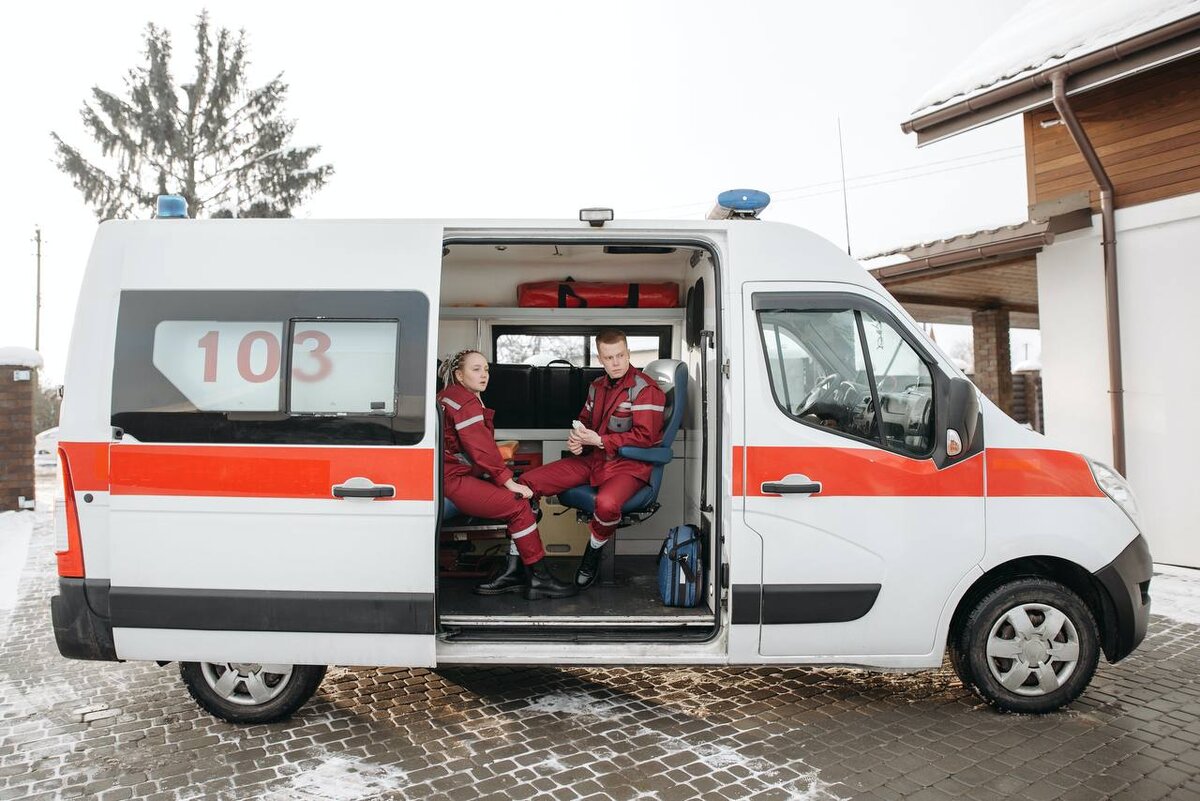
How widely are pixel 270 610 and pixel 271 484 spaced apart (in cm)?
57

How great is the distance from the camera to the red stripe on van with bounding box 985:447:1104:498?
367 cm

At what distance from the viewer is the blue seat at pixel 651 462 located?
4.75m

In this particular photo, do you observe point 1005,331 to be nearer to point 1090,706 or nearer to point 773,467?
point 1090,706

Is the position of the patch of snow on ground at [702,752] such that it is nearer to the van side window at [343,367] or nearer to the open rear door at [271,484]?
the open rear door at [271,484]

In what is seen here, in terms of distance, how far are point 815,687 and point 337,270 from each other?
3.28 meters

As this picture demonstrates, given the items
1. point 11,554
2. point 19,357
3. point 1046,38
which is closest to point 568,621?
point 11,554

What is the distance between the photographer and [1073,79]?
736 centimetres

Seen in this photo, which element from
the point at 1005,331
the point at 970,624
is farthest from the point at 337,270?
the point at 1005,331

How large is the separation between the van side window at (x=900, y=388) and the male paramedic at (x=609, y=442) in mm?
1457

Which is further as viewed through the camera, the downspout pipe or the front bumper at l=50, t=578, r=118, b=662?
the downspout pipe

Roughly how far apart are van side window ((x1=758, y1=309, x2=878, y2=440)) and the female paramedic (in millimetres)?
1642

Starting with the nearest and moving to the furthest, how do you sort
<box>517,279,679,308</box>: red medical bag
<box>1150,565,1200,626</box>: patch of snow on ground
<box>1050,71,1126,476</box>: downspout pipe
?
<box>1150,565,1200,626</box>: patch of snow on ground < <box>517,279,679,308</box>: red medical bag < <box>1050,71,1126,476</box>: downspout pipe

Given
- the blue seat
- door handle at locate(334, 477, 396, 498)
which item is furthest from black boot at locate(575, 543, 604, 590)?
door handle at locate(334, 477, 396, 498)

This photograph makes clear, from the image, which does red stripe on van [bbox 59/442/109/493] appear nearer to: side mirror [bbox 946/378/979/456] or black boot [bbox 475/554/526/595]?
black boot [bbox 475/554/526/595]
